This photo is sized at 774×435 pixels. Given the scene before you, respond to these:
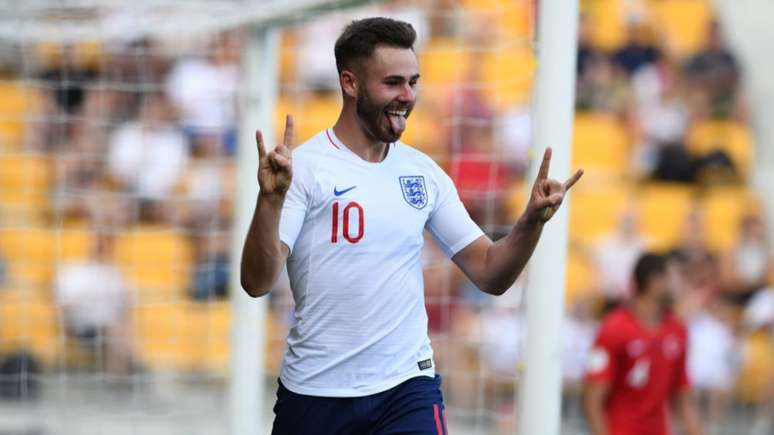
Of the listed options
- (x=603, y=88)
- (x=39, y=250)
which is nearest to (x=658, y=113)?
(x=603, y=88)

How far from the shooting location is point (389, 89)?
4.25 meters

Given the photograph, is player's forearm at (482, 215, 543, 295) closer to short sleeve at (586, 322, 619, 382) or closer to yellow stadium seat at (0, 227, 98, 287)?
short sleeve at (586, 322, 619, 382)

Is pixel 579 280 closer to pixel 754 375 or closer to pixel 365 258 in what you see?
pixel 754 375

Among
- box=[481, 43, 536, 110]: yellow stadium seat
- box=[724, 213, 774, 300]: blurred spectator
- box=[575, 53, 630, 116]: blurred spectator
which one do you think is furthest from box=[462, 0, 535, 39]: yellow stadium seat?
box=[724, 213, 774, 300]: blurred spectator

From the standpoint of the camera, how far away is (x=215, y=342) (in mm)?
9797

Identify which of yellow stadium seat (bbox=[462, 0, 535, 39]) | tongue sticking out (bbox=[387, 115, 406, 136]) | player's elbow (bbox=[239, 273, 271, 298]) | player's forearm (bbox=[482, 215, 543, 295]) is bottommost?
player's elbow (bbox=[239, 273, 271, 298])

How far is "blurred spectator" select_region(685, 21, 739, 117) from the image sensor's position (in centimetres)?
1225

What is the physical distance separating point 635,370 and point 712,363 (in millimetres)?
3868

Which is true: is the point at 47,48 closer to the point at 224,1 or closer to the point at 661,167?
the point at 224,1

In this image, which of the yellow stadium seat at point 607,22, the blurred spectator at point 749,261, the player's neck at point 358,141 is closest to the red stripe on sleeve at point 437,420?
the player's neck at point 358,141

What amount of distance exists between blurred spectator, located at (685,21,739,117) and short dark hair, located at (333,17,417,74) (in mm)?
8388

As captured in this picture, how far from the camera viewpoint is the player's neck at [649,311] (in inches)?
281

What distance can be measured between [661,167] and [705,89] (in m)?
0.96

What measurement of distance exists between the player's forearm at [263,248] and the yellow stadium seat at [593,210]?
23.6 feet
